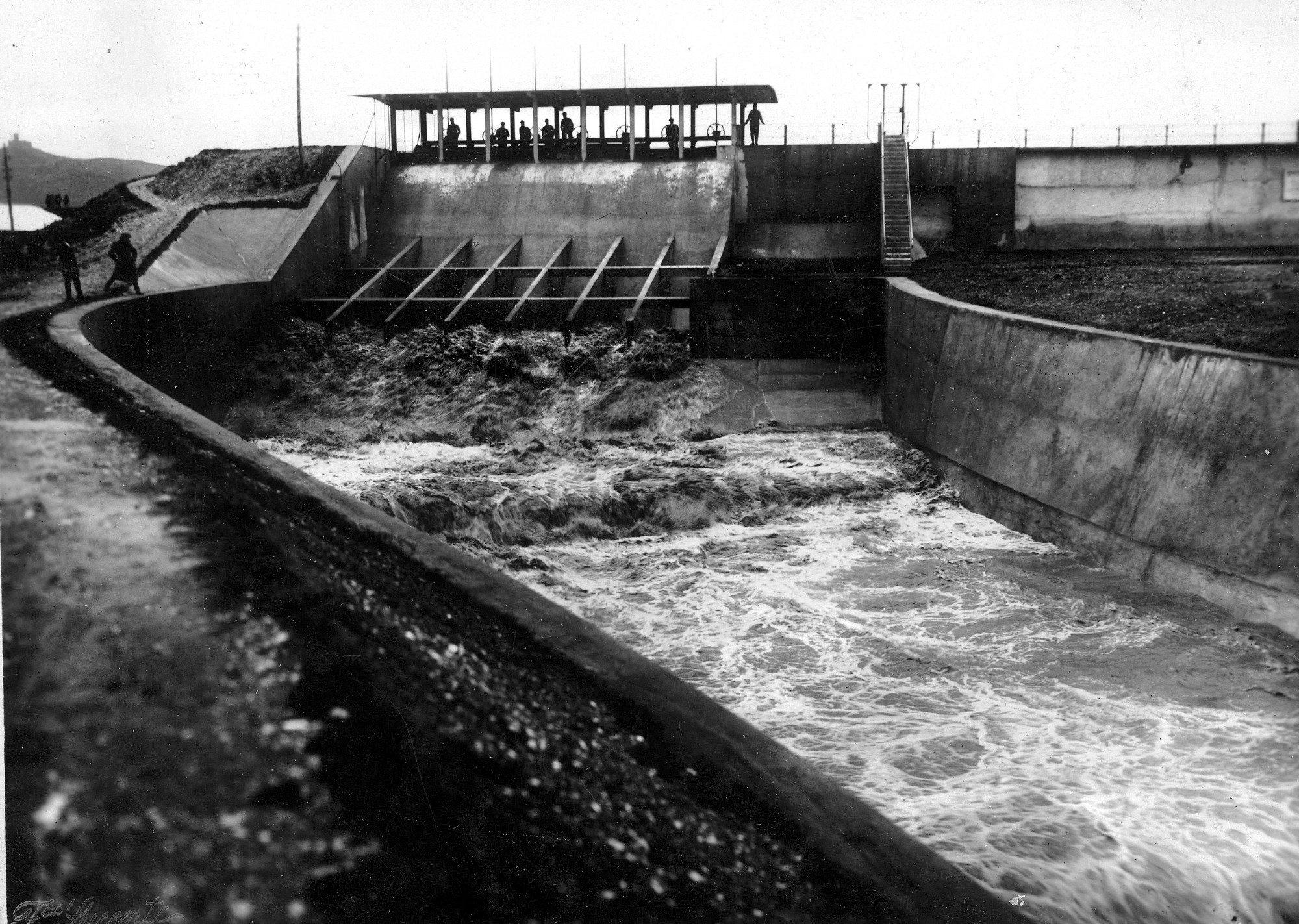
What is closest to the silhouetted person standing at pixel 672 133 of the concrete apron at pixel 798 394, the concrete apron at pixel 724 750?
the concrete apron at pixel 798 394

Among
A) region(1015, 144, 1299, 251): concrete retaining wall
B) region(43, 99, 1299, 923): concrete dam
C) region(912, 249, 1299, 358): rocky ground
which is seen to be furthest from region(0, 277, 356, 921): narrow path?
region(1015, 144, 1299, 251): concrete retaining wall

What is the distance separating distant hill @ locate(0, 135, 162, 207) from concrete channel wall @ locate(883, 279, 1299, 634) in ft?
23.3

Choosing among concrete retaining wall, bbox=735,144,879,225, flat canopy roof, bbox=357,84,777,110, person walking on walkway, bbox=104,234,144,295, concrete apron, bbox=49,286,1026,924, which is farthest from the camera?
flat canopy roof, bbox=357,84,777,110

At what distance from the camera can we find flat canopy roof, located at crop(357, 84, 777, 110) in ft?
73.8

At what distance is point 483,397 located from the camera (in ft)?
47.1

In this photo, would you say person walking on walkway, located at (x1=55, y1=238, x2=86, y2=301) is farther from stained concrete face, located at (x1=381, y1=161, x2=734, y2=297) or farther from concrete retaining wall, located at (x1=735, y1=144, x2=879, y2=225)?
concrete retaining wall, located at (x1=735, y1=144, x2=879, y2=225)

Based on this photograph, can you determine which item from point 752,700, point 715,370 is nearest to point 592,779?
point 752,700

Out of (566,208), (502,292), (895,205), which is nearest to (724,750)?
(502,292)

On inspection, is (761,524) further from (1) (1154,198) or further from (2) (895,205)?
(1) (1154,198)

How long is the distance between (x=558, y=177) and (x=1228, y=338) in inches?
594

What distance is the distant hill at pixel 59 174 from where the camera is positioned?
19.3 feet

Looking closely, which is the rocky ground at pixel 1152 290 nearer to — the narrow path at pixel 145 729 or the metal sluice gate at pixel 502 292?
the metal sluice gate at pixel 502 292

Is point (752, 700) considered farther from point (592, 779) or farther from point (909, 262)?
point (909, 262)

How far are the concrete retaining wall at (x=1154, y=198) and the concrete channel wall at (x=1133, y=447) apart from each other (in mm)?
10506
